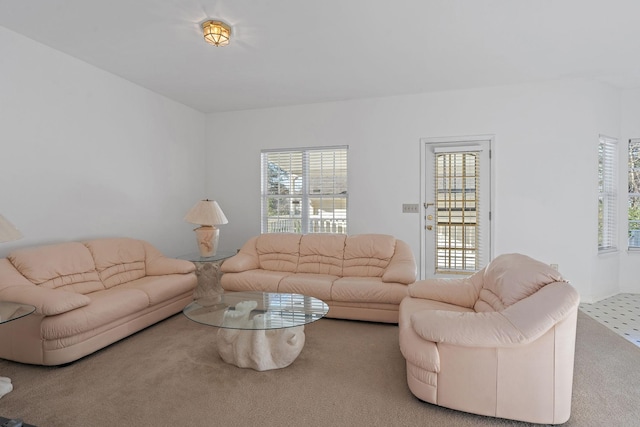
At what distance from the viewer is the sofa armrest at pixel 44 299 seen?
2395 mm

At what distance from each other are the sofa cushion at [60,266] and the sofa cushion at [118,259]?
8 cm

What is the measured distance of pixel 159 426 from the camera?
186cm

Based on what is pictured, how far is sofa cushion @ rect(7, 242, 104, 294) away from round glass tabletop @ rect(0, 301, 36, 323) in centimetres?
51

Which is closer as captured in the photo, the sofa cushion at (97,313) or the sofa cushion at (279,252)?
the sofa cushion at (97,313)

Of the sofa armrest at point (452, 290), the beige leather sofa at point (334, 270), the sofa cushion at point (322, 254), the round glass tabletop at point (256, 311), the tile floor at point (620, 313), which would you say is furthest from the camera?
the sofa cushion at point (322, 254)

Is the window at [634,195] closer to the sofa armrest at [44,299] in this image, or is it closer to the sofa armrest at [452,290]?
the sofa armrest at [452,290]

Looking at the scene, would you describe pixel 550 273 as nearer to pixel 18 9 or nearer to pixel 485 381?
pixel 485 381

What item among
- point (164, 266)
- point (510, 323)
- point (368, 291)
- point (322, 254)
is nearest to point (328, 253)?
point (322, 254)

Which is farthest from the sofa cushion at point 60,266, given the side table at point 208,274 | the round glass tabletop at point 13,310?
the side table at point 208,274

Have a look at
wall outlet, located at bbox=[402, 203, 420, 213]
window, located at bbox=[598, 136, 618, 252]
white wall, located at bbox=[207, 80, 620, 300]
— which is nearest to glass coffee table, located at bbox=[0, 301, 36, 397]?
white wall, located at bbox=[207, 80, 620, 300]

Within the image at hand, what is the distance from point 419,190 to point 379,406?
3.19m

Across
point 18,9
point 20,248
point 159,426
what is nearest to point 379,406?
point 159,426

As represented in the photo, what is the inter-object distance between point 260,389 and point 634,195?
5526mm

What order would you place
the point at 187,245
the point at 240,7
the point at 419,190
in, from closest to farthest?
the point at 240,7 < the point at 419,190 < the point at 187,245
